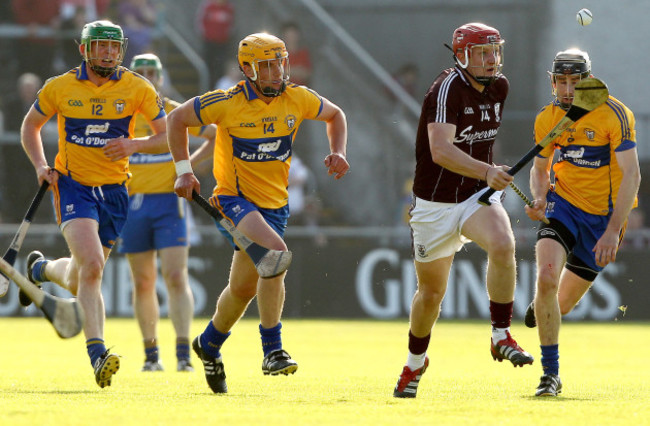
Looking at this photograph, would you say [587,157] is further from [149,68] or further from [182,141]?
[149,68]

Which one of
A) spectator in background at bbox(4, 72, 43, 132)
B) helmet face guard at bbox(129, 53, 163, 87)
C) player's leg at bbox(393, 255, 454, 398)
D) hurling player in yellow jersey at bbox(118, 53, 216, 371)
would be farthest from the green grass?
spectator in background at bbox(4, 72, 43, 132)

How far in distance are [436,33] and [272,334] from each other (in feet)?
47.9

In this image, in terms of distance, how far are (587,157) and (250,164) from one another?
2.11 m

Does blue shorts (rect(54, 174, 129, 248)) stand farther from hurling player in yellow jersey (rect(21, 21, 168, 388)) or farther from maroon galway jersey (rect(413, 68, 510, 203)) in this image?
maroon galway jersey (rect(413, 68, 510, 203))

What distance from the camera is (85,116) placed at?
826cm

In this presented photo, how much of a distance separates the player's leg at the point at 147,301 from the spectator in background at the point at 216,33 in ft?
31.2

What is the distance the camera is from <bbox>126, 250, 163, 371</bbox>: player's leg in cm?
984

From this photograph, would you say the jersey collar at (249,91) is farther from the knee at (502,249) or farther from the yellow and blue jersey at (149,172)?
the yellow and blue jersey at (149,172)

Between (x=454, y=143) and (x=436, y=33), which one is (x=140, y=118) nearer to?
(x=454, y=143)

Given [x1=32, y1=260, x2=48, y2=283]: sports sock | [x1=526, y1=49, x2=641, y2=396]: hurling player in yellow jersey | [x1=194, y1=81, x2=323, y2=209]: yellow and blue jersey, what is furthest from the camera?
[x1=32, y1=260, x2=48, y2=283]: sports sock

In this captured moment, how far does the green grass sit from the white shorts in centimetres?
84

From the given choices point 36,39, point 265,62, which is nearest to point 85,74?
point 265,62

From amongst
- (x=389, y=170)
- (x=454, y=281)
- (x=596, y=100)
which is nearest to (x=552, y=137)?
(x=596, y=100)

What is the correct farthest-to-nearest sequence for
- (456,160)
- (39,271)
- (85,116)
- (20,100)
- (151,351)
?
1. (20,100)
2. (151,351)
3. (39,271)
4. (85,116)
5. (456,160)
